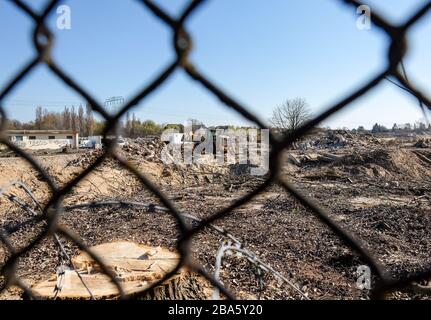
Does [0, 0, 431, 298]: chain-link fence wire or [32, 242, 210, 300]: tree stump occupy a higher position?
[0, 0, 431, 298]: chain-link fence wire

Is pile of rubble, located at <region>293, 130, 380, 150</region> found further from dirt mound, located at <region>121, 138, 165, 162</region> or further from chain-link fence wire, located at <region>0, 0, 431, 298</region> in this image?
chain-link fence wire, located at <region>0, 0, 431, 298</region>

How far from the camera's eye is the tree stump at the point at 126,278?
2.34 metres

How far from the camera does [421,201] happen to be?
358 inches

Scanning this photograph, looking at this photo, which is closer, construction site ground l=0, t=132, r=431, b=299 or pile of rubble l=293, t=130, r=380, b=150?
construction site ground l=0, t=132, r=431, b=299

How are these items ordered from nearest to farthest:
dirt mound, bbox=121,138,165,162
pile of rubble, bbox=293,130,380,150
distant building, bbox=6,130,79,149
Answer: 1. dirt mound, bbox=121,138,165,162
2. pile of rubble, bbox=293,130,380,150
3. distant building, bbox=6,130,79,149

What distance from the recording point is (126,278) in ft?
8.71

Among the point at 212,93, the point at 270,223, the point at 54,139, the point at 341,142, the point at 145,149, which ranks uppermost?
the point at 54,139

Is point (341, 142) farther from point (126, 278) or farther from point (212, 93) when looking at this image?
point (212, 93)

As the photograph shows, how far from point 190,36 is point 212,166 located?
15.2 m

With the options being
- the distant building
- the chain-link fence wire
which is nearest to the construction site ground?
the chain-link fence wire

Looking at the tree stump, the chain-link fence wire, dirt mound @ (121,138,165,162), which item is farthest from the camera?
dirt mound @ (121,138,165,162)

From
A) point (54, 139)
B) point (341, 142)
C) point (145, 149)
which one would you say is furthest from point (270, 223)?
point (54, 139)

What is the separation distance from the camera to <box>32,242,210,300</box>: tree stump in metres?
2.34

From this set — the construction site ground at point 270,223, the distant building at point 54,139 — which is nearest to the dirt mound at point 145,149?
the construction site ground at point 270,223
